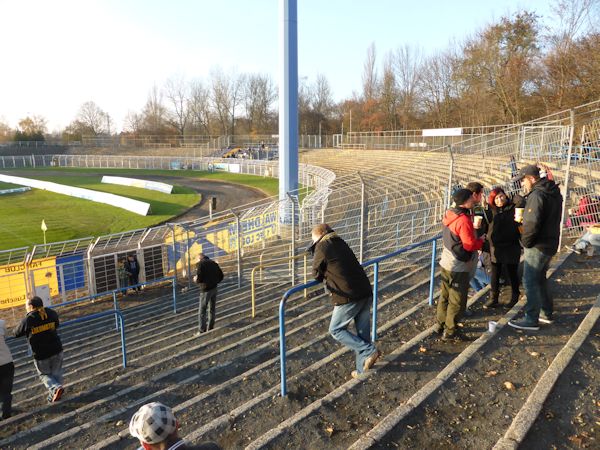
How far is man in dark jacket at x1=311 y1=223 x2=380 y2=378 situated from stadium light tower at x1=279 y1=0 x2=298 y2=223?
1422 cm

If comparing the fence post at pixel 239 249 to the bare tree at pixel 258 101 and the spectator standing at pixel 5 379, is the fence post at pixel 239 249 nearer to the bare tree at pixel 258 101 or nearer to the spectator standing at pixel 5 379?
the spectator standing at pixel 5 379

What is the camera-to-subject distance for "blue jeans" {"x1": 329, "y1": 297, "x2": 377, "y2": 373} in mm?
3957

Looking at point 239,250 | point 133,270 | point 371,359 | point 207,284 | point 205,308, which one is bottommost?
point 133,270

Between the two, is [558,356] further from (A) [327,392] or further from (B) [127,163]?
(B) [127,163]

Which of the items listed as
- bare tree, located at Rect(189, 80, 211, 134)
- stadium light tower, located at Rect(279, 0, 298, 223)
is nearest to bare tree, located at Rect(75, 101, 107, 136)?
bare tree, located at Rect(189, 80, 211, 134)

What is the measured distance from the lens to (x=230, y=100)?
302 ft

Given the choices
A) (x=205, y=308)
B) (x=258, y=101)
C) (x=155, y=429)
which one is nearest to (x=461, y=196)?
(x=155, y=429)

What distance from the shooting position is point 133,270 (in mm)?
13656

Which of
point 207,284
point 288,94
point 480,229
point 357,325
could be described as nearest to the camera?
point 357,325

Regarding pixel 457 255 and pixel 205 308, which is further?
pixel 205 308

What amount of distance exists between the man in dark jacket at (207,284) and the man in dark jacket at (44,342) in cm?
252

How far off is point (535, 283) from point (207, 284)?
17.6 ft

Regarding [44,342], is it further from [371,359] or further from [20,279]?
[20,279]

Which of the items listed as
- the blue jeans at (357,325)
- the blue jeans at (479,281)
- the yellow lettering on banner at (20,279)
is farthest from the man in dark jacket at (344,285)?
the yellow lettering on banner at (20,279)
